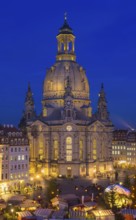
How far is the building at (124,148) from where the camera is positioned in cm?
16462

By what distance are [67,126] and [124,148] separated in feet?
149

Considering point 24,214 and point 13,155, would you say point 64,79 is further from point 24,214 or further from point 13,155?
point 24,214

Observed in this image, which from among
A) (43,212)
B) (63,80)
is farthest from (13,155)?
(43,212)

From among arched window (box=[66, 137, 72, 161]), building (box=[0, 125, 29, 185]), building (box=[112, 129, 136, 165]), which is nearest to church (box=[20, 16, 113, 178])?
arched window (box=[66, 137, 72, 161])

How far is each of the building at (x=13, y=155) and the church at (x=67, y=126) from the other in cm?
1770

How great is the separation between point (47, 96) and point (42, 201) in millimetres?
60240

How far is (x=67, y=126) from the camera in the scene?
12812cm

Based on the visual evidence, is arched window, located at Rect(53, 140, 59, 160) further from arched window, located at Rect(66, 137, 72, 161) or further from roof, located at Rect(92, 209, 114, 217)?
roof, located at Rect(92, 209, 114, 217)

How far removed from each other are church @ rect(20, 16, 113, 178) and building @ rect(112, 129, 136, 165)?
24.8m

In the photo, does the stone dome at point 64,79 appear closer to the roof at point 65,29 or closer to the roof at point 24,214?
the roof at point 65,29

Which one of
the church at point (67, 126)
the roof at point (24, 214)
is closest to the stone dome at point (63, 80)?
the church at point (67, 126)

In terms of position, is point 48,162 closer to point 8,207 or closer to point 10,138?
point 10,138

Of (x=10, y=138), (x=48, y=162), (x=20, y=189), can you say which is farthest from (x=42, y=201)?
(x=48, y=162)

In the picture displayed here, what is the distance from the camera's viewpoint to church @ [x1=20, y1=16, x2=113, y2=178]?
5049 inches
